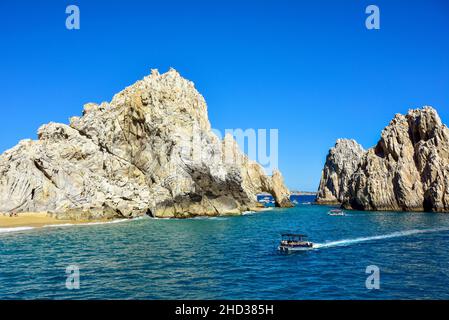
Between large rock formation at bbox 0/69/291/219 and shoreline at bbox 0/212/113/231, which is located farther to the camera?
large rock formation at bbox 0/69/291/219

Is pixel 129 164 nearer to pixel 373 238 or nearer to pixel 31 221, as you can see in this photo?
pixel 31 221

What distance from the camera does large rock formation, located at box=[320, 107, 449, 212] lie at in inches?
4641

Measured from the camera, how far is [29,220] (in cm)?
7238

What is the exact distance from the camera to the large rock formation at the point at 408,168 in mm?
117875

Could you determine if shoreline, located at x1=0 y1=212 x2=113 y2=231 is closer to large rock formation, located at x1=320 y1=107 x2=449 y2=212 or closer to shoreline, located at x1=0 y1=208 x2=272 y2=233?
shoreline, located at x1=0 y1=208 x2=272 y2=233

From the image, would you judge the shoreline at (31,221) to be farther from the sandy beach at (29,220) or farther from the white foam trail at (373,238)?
the white foam trail at (373,238)

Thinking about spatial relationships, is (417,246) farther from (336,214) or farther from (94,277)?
(336,214)

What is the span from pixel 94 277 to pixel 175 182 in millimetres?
62146

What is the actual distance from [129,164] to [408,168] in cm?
8728

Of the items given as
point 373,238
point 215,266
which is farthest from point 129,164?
point 215,266

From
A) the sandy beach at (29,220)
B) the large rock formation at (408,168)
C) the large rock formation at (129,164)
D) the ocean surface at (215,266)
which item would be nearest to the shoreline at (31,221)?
the sandy beach at (29,220)

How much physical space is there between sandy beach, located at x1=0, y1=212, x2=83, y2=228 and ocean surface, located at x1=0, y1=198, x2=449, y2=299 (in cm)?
796

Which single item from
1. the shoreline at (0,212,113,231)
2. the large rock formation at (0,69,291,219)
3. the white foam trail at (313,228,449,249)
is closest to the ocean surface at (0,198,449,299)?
the white foam trail at (313,228,449,249)

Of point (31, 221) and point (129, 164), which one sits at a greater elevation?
point (129, 164)
